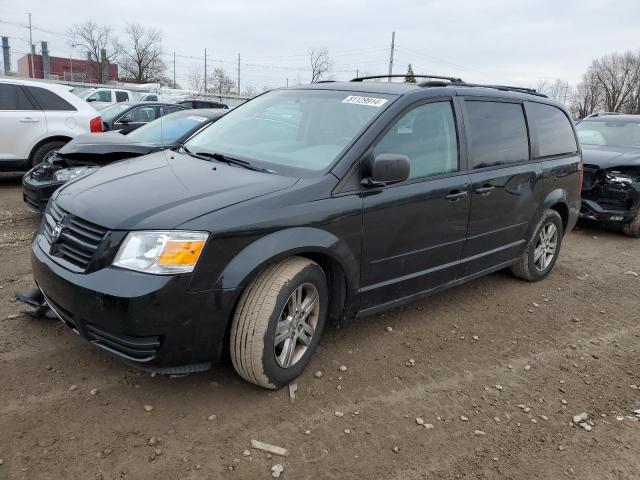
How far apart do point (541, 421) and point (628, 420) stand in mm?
539

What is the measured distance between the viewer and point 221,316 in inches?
101

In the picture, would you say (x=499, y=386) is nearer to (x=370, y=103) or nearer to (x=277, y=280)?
(x=277, y=280)

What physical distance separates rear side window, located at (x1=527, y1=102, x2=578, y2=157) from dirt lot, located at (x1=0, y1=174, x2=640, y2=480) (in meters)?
1.70

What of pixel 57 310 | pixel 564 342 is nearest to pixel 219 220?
pixel 57 310

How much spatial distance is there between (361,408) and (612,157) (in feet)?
20.4

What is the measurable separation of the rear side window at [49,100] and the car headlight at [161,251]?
7.07 m

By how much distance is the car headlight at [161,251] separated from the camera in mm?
2414

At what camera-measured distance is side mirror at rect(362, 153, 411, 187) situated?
2.97 m

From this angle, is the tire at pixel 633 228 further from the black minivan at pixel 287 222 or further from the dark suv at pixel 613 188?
the black minivan at pixel 287 222

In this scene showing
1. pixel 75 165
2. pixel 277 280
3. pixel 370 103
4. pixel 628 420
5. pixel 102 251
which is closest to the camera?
pixel 102 251

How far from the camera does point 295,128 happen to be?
3.56 meters

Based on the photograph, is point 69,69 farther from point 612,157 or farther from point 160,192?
point 160,192

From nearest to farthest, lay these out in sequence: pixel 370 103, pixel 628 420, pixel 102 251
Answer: pixel 102 251 < pixel 628 420 < pixel 370 103

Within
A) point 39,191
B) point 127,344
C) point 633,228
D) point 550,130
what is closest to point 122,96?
point 39,191
